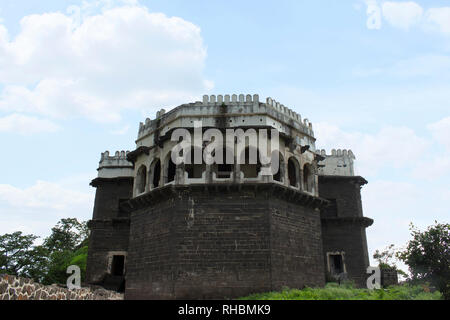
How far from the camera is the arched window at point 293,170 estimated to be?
17578mm

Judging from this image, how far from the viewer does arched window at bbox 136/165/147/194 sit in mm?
18484

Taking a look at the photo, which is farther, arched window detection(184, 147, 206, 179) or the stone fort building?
arched window detection(184, 147, 206, 179)

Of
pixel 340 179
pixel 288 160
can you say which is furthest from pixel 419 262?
pixel 288 160

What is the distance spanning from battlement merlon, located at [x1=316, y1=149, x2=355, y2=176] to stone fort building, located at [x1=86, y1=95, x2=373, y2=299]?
2954mm

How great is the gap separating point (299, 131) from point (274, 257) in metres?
6.63

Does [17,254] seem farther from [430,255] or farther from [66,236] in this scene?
[430,255]

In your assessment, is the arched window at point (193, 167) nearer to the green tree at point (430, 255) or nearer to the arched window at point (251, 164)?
the arched window at point (251, 164)

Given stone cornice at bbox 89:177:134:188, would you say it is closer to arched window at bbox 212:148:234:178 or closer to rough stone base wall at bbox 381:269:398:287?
arched window at bbox 212:148:234:178

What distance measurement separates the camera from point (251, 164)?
17.2 meters

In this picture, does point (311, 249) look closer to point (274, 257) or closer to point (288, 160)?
point (274, 257)

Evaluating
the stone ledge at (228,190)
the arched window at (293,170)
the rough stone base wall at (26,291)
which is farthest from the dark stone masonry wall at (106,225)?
the arched window at (293,170)

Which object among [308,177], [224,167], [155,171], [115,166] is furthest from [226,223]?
[115,166]

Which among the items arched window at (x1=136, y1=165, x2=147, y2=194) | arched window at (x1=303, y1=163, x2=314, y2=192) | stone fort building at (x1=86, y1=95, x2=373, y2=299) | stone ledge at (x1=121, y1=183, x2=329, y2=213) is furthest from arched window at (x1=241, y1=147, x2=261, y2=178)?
arched window at (x1=136, y1=165, x2=147, y2=194)

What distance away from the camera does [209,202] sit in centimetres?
1520
